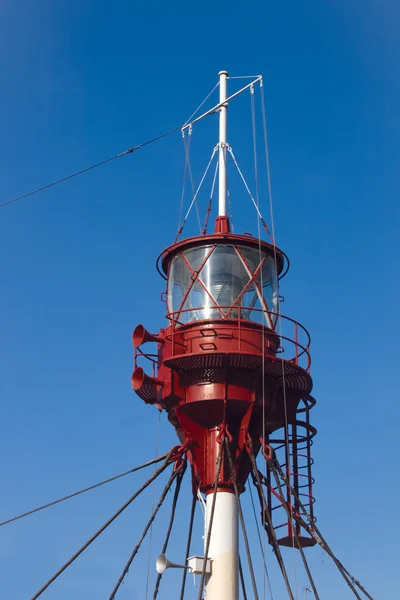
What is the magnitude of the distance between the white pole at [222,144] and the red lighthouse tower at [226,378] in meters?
0.33

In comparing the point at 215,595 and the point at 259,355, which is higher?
the point at 259,355

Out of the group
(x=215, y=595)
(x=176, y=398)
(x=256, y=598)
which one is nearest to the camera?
(x=256, y=598)

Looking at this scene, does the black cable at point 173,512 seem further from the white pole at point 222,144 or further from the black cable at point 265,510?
the white pole at point 222,144

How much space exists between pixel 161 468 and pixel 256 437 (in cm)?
184

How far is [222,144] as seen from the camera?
22.6 metres

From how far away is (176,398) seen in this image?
20.8 m

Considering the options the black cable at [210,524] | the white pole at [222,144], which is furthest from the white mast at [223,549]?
the white pole at [222,144]

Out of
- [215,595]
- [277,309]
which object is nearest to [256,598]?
[215,595]

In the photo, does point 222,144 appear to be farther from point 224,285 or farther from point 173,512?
point 173,512

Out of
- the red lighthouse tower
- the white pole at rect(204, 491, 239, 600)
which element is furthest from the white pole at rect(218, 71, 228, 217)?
the white pole at rect(204, 491, 239, 600)

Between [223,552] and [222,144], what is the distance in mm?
8028

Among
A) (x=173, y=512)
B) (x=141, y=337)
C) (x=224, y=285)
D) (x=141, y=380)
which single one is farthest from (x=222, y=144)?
(x=173, y=512)

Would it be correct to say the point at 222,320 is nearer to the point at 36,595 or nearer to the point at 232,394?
the point at 232,394

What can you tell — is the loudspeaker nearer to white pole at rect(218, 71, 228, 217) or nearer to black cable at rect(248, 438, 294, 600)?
black cable at rect(248, 438, 294, 600)
